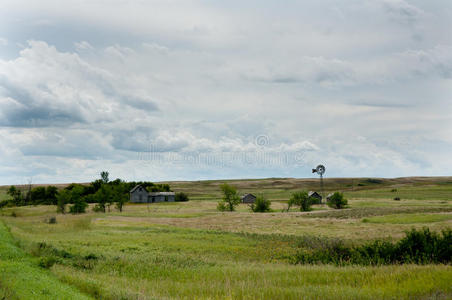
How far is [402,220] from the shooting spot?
186 ft

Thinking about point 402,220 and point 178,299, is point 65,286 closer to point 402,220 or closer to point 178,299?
point 178,299

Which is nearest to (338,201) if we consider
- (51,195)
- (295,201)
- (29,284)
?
(295,201)

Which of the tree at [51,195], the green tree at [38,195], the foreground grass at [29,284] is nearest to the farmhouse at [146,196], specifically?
the tree at [51,195]

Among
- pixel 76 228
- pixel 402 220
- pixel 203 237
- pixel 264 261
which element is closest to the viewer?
pixel 264 261

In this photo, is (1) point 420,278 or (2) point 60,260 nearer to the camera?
(1) point 420,278

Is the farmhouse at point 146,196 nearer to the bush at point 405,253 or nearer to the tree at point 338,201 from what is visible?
the tree at point 338,201

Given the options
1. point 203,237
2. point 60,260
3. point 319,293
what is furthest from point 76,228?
point 319,293

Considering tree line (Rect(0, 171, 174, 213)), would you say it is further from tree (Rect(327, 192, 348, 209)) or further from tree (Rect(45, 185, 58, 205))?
tree (Rect(327, 192, 348, 209))

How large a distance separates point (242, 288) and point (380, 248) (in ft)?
36.9

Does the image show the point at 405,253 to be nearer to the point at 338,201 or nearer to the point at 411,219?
the point at 411,219

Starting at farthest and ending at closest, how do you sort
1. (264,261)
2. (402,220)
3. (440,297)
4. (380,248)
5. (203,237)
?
1. (402,220)
2. (203,237)
3. (264,261)
4. (380,248)
5. (440,297)

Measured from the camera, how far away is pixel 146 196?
465 feet

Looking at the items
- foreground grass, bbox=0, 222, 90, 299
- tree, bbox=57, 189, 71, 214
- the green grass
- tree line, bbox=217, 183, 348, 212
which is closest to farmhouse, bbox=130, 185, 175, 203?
tree, bbox=57, 189, 71, 214

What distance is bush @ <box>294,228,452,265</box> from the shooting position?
2052 centimetres
